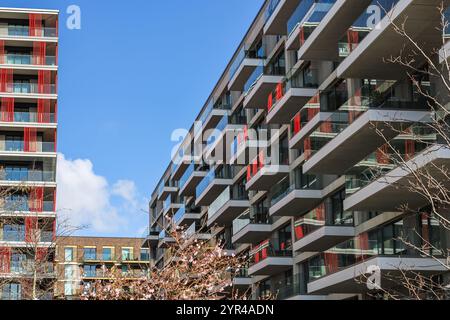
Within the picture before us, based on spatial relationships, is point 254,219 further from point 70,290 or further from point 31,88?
point 70,290

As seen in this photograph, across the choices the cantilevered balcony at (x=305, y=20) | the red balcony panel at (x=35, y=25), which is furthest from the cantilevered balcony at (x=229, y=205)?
the red balcony panel at (x=35, y=25)

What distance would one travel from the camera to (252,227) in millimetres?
48969

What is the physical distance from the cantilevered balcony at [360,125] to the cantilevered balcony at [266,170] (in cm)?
903

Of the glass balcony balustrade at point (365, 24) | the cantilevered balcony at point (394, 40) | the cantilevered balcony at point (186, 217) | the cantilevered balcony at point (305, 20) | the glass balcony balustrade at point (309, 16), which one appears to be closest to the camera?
the cantilevered balcony at point (394, 40)

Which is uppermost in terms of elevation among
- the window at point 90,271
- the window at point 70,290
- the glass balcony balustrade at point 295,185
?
the window at point 90,271

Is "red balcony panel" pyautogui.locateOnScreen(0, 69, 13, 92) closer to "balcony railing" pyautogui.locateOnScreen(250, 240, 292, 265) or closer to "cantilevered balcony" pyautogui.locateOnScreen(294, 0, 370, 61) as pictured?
"balcony railing" pyautogui.locateOnScreen(250, 240, 292, 265)

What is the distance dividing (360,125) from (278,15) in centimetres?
1687

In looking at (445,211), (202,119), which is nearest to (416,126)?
(445,211)

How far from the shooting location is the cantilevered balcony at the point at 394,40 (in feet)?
78.8

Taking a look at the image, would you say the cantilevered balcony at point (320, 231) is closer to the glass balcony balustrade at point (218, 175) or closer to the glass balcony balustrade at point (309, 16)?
the glass balcony balustrade at point (309, 16)

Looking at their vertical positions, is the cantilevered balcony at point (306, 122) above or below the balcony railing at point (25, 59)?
below

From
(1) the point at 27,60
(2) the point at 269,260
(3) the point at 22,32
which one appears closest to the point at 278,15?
(2) the point at 269,260

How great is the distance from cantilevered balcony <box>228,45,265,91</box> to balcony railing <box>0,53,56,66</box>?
18620 mm
